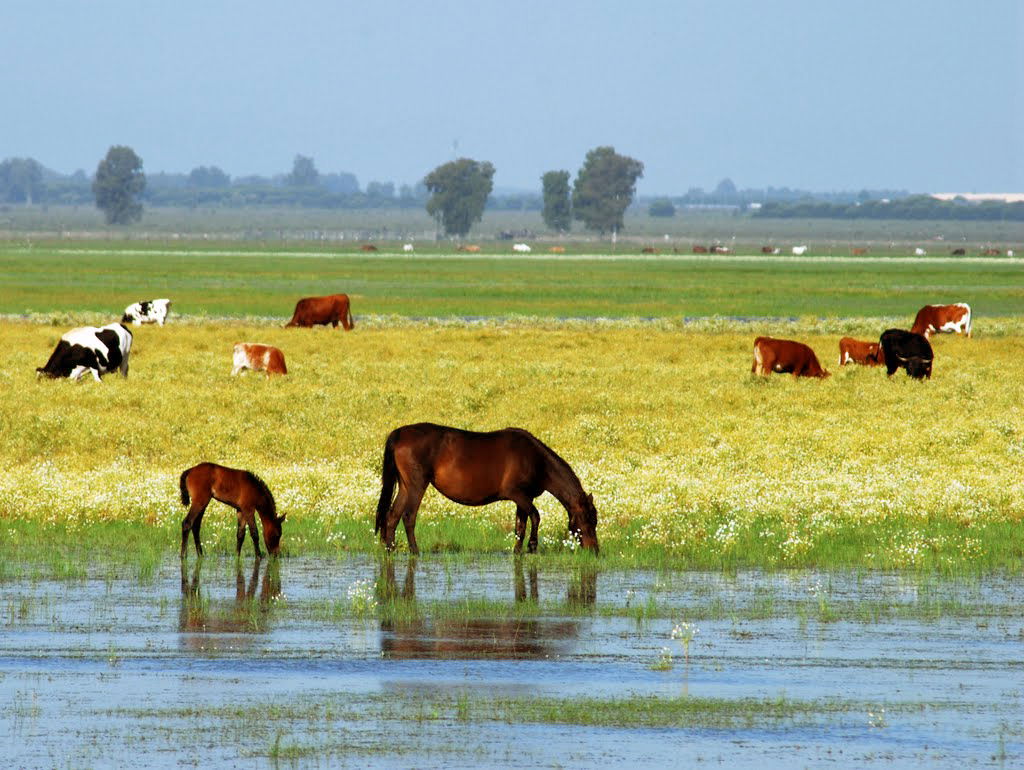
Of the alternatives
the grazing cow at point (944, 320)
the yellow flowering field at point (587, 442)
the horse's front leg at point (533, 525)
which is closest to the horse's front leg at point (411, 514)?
the yellow flowering field at point (587, 442)

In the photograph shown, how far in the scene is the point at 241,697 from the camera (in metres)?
11.6

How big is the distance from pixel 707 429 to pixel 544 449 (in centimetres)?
1249

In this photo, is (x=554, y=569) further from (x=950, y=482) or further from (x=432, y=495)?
(x=950, y=482)

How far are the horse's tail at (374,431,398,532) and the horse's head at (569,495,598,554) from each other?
6.51ft

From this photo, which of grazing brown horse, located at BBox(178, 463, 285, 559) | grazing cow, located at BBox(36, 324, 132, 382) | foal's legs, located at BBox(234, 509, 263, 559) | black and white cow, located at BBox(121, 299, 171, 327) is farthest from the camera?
black and white cow, located at BBox(121, 299, 171, 327)

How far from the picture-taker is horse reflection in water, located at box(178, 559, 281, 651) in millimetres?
13719

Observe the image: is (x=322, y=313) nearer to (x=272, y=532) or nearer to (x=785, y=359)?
(x=785, y=359)

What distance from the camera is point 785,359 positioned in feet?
125

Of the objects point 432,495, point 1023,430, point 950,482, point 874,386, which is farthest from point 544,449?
point 874,386

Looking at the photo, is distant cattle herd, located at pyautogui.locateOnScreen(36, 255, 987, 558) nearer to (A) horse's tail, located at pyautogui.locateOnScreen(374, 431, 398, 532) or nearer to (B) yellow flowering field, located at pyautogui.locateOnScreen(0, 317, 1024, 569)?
(A) horse's tail, located at pyautogui.locateOnScreen(374, 431, 398, 532)

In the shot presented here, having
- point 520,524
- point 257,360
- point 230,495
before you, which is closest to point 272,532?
point 230,495

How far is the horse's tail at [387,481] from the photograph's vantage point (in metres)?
17.5

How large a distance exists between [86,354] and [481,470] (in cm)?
1997

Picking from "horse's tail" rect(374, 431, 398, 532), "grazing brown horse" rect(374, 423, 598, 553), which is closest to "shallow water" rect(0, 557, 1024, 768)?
"horse's tail" rect(374, 431, 398, 532)
